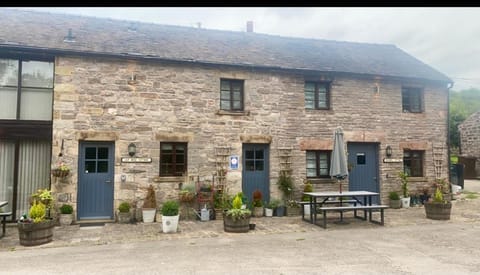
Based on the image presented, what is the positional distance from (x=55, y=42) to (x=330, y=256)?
8.96 metres

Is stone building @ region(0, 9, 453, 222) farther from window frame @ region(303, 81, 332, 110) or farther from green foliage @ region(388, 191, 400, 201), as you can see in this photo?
green foliage @ region(388, 191, 400, 201)

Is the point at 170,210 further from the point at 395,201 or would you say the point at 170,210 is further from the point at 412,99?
the point at 412,99

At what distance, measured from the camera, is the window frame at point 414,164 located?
474 inches

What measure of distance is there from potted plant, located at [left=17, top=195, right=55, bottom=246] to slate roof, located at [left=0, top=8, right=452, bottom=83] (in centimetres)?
455

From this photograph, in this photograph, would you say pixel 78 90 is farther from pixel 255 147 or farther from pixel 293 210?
pixel 293 210

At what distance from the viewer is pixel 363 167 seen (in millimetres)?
11523

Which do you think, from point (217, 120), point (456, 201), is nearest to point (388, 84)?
point (456, 201)

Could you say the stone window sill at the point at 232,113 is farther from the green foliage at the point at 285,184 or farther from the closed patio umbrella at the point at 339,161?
the closed patio umbrella at the point at 339,161

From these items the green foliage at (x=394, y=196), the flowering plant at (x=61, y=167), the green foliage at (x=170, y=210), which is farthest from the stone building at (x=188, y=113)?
the green foliage at (x=170, y=210)

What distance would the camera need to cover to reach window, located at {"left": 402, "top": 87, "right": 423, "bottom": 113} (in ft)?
40.4

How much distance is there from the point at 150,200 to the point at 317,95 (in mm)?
6487

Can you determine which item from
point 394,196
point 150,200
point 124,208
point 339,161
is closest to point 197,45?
point 150,200

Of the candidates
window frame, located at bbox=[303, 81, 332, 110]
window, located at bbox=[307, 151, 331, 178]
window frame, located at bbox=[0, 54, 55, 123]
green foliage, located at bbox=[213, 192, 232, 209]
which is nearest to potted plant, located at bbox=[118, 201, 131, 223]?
green foliage, located at bbox=[213, 192, 232, 209]

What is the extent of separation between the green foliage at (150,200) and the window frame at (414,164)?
888cm
